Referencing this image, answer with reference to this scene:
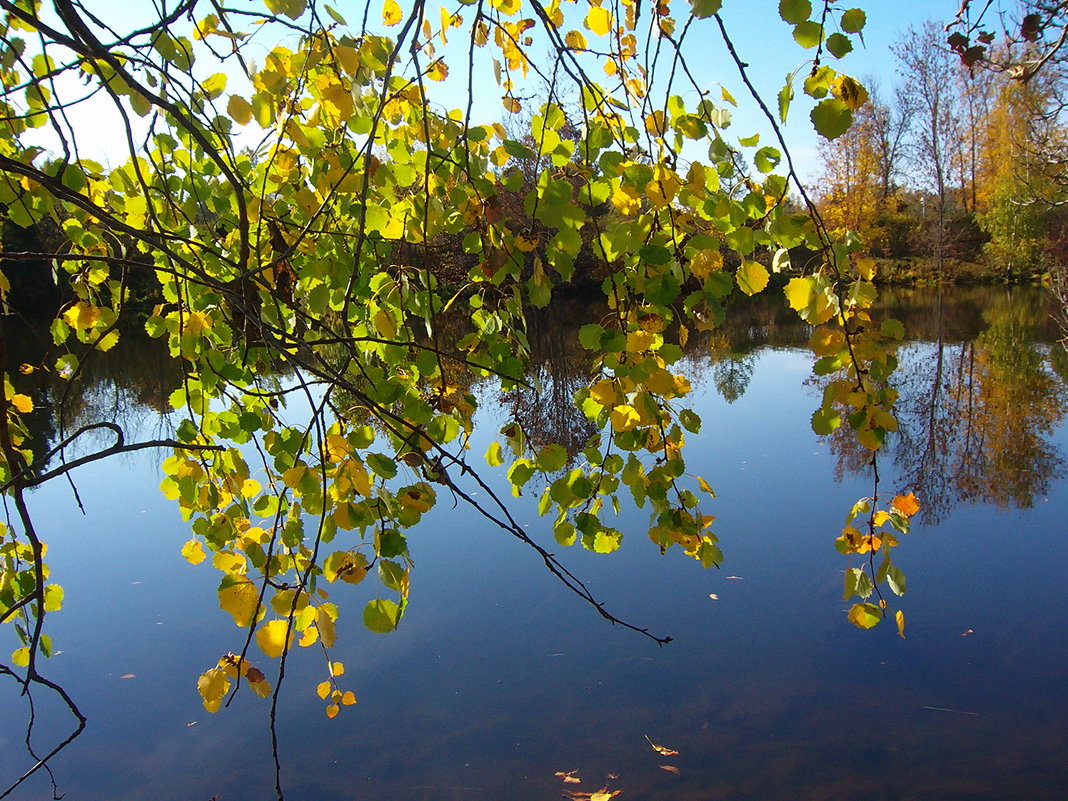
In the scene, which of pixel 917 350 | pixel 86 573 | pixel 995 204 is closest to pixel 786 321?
pixel 917 350

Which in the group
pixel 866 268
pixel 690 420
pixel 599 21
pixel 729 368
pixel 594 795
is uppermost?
pixel 729 368

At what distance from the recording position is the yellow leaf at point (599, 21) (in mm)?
850

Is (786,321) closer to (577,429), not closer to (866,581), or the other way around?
(577,429)

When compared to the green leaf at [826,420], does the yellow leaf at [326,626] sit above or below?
below

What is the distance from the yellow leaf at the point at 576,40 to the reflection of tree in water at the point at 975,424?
2129mm

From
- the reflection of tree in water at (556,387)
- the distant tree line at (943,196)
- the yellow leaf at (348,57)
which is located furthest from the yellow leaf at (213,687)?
the distant tree line at (943,196)

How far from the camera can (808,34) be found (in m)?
0.58

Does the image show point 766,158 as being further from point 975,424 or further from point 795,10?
point 975,424

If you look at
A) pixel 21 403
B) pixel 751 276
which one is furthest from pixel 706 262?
pixel 21 403

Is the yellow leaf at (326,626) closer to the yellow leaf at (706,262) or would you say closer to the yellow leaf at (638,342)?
the yellow leaf at (638,342)

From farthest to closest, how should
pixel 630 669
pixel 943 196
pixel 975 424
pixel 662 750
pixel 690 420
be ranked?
pixel 943 196 < pixel 975 424 < pixel 630 669 < pixel 662 750 < pixel 690 420

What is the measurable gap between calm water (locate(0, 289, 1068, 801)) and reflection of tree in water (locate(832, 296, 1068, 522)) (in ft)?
0.13

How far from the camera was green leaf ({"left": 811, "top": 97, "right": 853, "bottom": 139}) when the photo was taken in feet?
1.88

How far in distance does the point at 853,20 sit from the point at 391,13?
0.57 meters
